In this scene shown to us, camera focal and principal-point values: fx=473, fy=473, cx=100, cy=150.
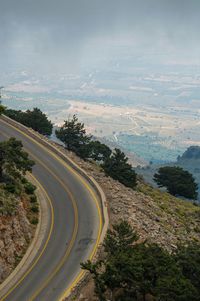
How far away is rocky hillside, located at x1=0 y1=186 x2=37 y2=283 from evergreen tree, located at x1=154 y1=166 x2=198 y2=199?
64.7 meters

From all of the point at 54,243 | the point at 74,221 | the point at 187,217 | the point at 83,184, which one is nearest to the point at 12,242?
the point at 54,243

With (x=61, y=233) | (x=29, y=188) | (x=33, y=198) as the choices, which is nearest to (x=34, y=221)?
(x=61, y=233)

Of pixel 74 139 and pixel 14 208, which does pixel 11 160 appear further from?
pixel 74 139

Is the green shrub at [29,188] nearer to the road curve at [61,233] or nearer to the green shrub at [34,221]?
the road curve at [61,233]

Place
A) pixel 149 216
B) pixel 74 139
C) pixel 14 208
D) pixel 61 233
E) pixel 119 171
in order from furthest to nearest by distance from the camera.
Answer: pixel 74 139 → pixel 119 171 → pixel 149 216 → pixel 61 233 → pixel 14 208

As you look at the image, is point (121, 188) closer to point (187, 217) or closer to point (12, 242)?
point (187, 217)

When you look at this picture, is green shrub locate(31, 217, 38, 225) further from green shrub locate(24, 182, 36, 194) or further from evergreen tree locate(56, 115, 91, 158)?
evergreen tree locate(56, 115, 91, 158)

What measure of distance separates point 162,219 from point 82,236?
15445 mm

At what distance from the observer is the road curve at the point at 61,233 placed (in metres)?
46.8

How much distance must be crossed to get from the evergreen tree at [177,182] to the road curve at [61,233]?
42858mm

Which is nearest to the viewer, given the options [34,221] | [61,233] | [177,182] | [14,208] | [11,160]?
[14,208]

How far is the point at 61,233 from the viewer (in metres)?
57.8

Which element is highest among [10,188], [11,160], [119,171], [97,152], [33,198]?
[97,152]

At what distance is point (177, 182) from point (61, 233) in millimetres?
65405
